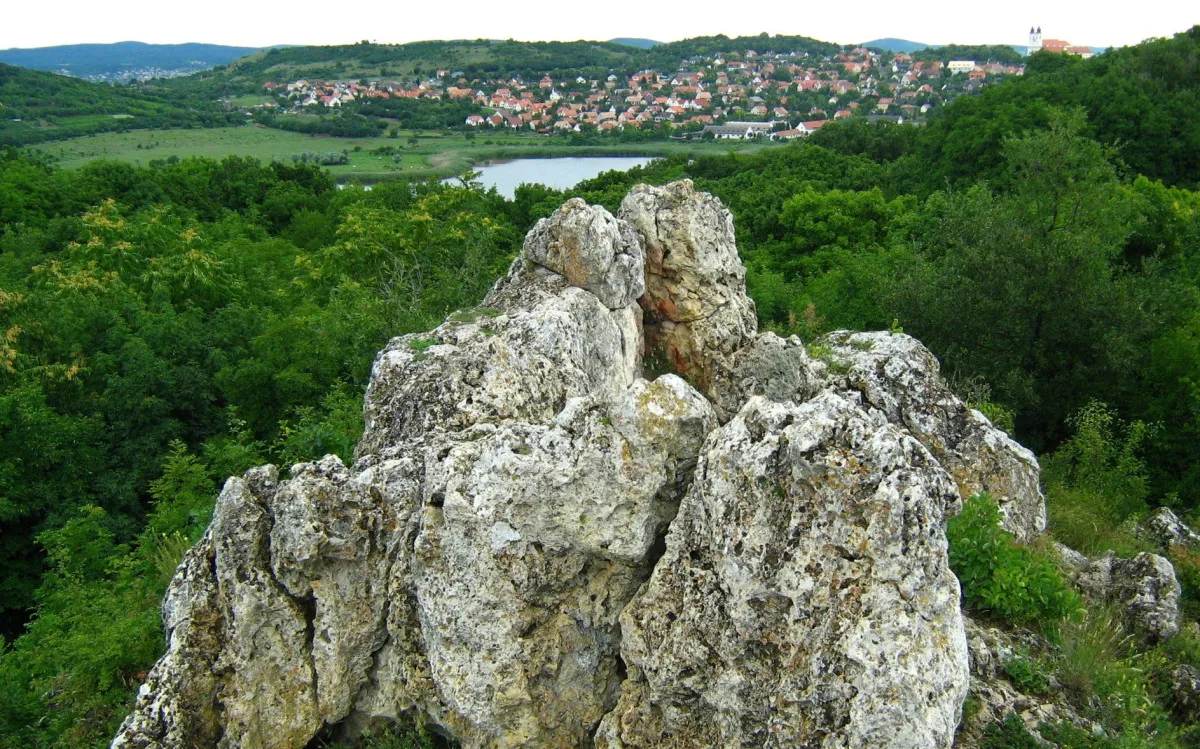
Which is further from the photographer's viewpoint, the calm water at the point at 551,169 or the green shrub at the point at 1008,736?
the calm water at the point at 551,169

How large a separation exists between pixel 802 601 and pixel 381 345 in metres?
15.5

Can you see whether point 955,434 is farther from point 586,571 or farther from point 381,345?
point 381,345

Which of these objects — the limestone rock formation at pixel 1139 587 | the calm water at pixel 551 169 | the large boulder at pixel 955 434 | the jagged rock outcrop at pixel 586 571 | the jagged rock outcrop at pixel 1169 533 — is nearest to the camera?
the jagged rock outcrop at pixel 586 571

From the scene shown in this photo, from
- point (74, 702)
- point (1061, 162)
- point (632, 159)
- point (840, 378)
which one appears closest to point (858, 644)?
point (840, 378)

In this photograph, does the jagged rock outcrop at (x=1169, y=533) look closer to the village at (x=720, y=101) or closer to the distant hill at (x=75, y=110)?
the village at (x=720, y=101)

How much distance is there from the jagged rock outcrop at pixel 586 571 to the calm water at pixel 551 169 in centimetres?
6765

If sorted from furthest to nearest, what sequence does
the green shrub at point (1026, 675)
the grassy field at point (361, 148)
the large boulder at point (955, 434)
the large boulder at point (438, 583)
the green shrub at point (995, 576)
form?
the grassy field at point (361, 148)
the large boulder at point (955, 434)
the green shrub at point (995, 576)
the large boulder at point (438, 583)
the green shrub at point (1026, 675)

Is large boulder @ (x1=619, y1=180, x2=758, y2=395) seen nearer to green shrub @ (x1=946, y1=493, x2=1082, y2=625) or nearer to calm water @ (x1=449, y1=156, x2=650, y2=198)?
green shrub @ (x1=946, y1=493, x2=1082, y2=625)

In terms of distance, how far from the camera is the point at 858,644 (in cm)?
630

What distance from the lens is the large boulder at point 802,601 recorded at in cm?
627

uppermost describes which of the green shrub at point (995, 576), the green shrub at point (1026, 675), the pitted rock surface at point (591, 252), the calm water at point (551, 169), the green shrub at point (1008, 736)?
the pitted rock surface at point (591, 252)

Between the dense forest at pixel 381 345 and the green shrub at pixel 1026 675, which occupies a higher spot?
the green shrub at pixel 1026 675

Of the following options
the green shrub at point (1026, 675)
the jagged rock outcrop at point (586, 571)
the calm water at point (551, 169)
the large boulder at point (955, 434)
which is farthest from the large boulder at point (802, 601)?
the calm water at point (551, 169)

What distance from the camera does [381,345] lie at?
20.0 m
